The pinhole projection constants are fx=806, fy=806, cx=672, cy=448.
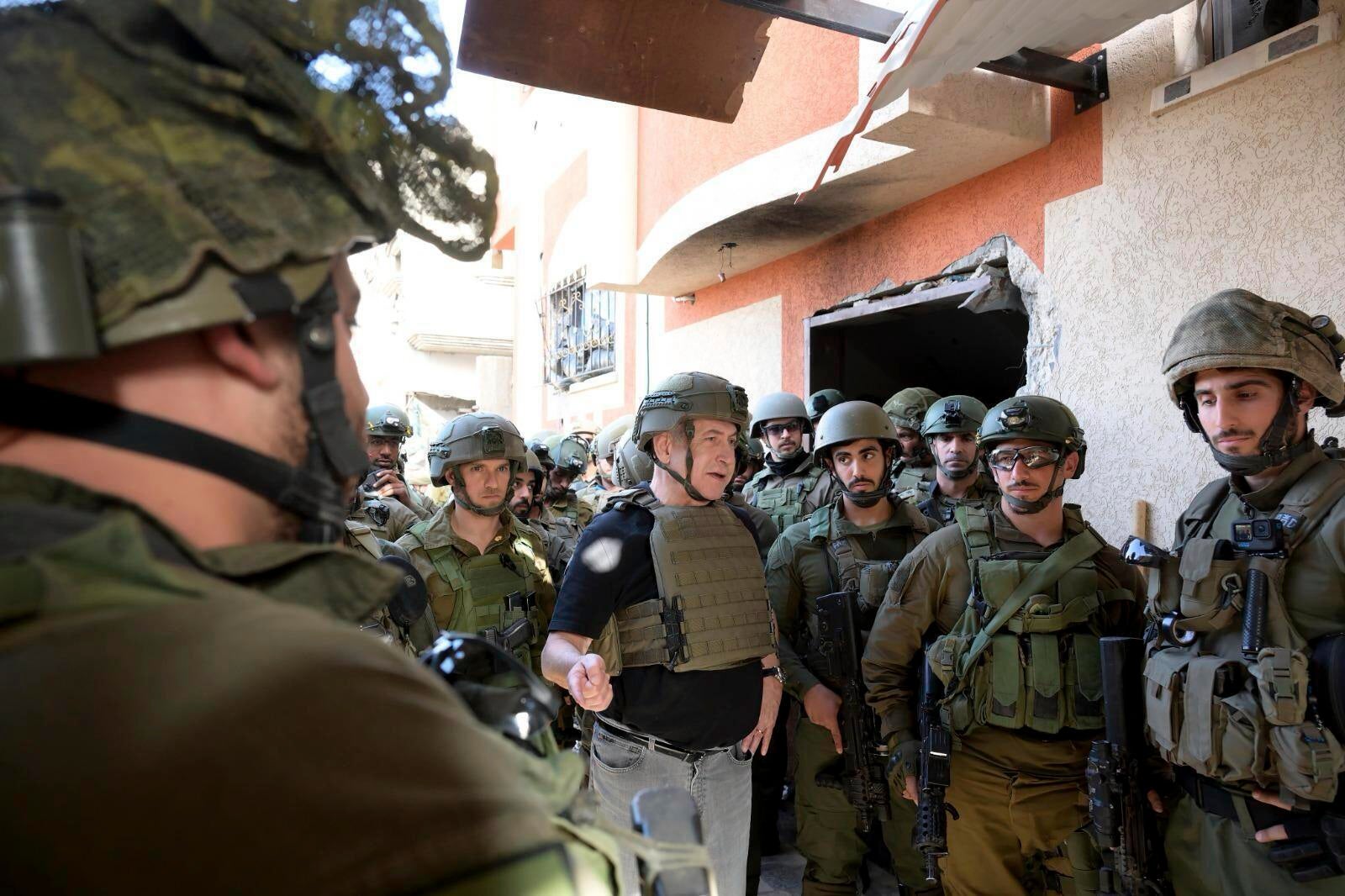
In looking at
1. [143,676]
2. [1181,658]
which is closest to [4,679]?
[143,676]

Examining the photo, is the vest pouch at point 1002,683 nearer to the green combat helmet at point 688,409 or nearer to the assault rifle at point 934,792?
the assault rifle at point 934,792

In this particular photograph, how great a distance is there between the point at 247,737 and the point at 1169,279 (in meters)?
4.54

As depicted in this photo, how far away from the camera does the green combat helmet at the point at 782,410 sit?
584 centimetres

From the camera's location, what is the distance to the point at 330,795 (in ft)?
1.87

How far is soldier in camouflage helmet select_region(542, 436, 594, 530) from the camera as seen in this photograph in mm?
7523

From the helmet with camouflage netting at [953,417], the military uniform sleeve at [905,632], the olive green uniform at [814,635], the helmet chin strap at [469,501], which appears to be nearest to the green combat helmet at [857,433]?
the olive green uniform at [814,635]

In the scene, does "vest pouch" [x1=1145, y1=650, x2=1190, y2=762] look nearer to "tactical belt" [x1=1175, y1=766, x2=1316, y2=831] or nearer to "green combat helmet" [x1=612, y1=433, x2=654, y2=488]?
"tactical belt" [x1=1175, y1=766, x2=1316, y2=831]

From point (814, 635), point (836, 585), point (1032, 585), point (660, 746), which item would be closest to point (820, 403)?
point (836, 585)

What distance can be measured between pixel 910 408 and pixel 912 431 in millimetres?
172

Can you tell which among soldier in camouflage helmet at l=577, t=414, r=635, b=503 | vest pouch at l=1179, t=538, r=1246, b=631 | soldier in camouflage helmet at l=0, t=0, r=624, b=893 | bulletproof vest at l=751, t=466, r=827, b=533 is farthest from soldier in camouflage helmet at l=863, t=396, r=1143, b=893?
soldier in camouflage helmet at l=577, t=414, r=635, b=503

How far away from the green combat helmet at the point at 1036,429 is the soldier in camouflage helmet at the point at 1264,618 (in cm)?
46

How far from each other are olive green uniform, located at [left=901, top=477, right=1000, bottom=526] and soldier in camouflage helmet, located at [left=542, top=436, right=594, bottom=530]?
3376 mm

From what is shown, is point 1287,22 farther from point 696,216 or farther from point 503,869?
point 503,869

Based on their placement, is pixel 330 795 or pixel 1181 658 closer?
pixel 330 795
